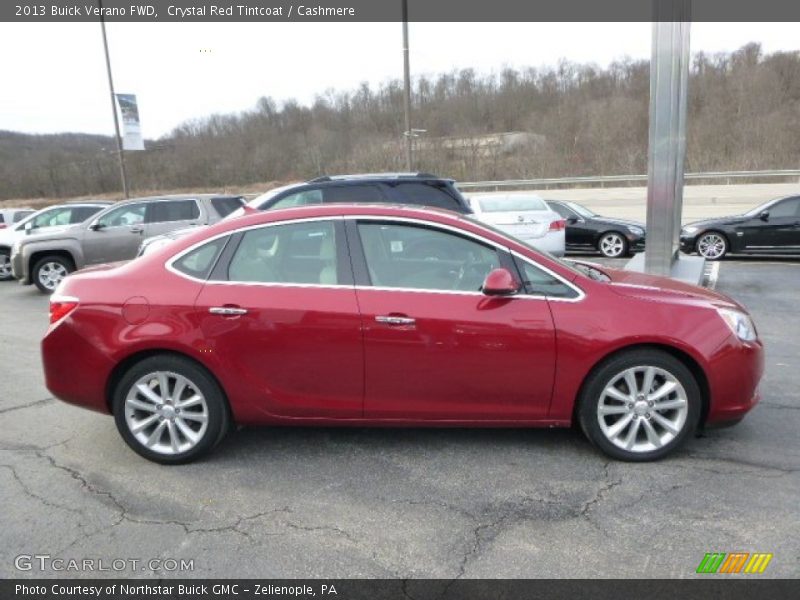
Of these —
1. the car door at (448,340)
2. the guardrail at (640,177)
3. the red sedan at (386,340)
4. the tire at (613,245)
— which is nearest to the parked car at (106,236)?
the tire at (613,245)

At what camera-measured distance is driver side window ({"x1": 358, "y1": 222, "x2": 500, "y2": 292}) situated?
3.76 m

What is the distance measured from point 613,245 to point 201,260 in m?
11.4

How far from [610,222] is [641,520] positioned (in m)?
11.4

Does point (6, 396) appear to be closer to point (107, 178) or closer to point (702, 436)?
point (702, 436)

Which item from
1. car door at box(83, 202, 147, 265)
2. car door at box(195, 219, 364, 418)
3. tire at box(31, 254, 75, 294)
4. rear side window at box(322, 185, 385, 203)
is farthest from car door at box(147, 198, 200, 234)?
car door at box(195, 219, 364, 418)

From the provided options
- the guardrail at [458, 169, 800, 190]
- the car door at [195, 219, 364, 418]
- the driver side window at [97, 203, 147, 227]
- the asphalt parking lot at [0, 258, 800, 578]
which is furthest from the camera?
the guardrail at [458, 169, 800, 190]

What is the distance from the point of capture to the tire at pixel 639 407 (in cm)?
364

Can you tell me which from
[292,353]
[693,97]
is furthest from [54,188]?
[292,353]

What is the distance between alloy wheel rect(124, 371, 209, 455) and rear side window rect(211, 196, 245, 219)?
8525mm

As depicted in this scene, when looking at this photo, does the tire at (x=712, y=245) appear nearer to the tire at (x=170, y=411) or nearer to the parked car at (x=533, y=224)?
the parked car at (x=533, y=224)

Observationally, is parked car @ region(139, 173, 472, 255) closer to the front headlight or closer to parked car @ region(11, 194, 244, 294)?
the front headlight

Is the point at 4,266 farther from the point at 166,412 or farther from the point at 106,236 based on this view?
the point at 166,412

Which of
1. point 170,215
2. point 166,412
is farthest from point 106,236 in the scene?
point 166,412

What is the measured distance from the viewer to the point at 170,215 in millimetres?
11906
